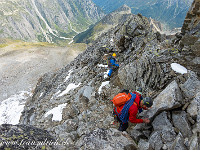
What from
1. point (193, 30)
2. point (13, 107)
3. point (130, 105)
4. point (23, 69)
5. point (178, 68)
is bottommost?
point (13, 107)

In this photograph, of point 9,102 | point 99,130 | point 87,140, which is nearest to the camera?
point 87,140

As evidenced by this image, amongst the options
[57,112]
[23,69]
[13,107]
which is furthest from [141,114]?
[23,69]

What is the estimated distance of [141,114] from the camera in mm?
9000

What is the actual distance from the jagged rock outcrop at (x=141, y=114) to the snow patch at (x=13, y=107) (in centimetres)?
865

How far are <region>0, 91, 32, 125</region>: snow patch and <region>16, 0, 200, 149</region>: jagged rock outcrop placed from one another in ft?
28.4

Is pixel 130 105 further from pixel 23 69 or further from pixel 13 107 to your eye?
pixel 23 69

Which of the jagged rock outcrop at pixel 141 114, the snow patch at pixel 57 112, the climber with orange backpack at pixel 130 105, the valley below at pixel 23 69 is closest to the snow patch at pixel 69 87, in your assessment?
the jagged rock outcrop at pixel 141 114

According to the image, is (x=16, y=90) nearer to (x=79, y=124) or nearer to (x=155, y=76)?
(x=79, y=124)

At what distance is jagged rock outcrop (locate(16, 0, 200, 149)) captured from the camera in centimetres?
720

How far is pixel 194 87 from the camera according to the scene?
844 centimetres

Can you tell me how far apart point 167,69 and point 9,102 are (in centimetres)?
3812

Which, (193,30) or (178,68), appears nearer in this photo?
(178,68)

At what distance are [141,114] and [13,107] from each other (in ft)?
112

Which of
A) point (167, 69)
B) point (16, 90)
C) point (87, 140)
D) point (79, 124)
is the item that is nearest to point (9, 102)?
point (16, 90)
